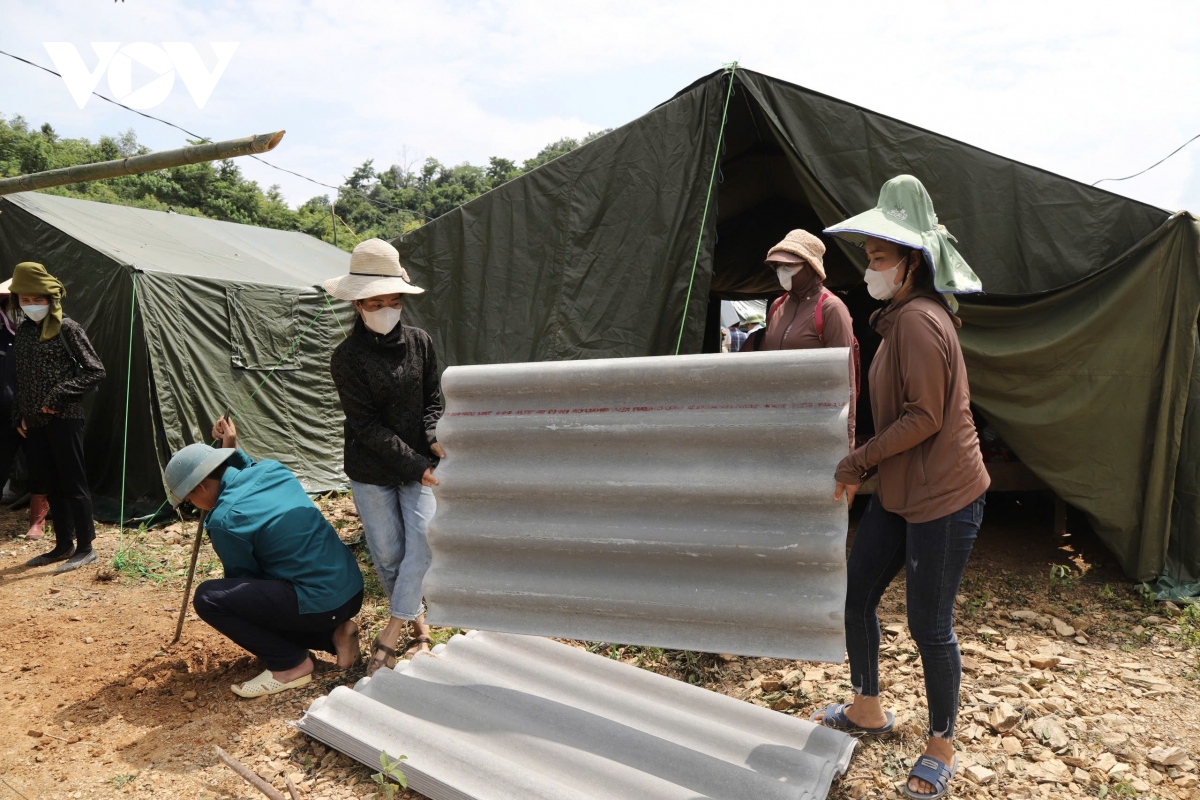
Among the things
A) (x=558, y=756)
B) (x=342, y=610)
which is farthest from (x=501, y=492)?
(x=342, y=610)

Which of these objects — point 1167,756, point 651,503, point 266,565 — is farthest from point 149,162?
point 1167,756

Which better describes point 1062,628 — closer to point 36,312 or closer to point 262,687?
point 262,687

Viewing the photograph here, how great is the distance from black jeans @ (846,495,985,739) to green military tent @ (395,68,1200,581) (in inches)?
86.2

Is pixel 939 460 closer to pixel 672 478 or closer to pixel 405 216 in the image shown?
pixel 672 478

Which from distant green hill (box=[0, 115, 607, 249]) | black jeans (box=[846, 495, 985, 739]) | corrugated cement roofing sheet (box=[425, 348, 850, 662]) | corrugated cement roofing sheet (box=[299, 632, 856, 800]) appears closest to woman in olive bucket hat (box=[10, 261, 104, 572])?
corrugated cement roofing sheet (box=[299, 632, 856, 800])

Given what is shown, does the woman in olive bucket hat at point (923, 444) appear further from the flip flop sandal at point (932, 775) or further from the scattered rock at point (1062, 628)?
the scattered rock at point (1062, 628)

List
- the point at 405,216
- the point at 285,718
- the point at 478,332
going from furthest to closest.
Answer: the point at 405,216 → the point at 478,332 → the point at 285,718

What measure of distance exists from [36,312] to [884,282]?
5.09 m

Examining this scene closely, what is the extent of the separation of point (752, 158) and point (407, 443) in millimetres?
3956

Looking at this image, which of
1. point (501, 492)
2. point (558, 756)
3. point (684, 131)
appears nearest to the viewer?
point (558, 756)

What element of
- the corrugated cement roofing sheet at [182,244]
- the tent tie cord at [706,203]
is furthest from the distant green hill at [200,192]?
the tent tie cord at [706,203]

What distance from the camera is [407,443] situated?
10.5ft

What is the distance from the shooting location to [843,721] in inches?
104

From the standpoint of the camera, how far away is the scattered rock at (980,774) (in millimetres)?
2419
